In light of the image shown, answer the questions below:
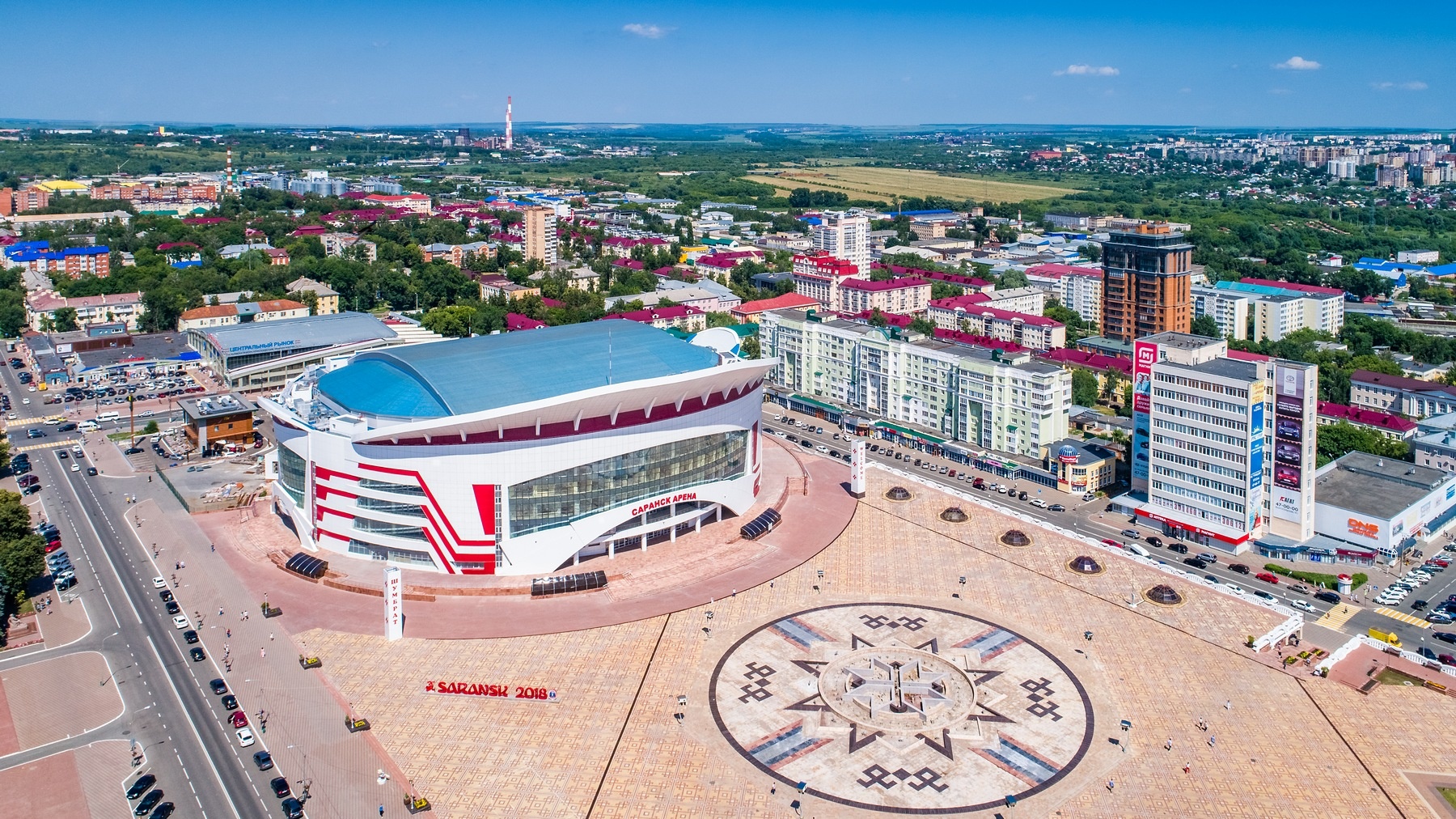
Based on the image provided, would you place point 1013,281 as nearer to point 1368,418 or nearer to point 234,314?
point 1368,418

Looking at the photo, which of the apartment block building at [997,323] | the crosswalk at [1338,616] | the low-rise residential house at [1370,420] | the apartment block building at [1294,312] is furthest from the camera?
the apartment block building at [1294,312]


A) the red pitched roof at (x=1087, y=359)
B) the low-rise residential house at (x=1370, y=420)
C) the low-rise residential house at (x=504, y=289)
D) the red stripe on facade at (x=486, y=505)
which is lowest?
the red stripe on facade at (x=486, y=505)

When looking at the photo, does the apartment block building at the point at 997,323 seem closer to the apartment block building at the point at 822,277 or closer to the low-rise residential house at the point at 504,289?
the apartment block building at the point at 822,277

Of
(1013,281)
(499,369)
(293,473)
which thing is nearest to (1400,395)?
(1013,281)

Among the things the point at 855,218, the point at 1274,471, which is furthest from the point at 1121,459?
the point at 855,218

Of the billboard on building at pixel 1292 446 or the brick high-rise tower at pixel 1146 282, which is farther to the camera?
the brick high-rise tower at pixel 1146 282

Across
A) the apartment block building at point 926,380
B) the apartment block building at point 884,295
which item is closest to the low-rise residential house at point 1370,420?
the apartment block building at point 926,380

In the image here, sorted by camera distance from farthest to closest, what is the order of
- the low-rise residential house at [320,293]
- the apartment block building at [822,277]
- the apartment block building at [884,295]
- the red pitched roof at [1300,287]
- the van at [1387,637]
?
the apartment block building at [822,277] < the low-rise residential house at [320,293] < the apartment block building at [884,295] < the red pitched roof at [1300,287] < the van at [1387,637]

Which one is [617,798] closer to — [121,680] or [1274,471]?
[121,680]
